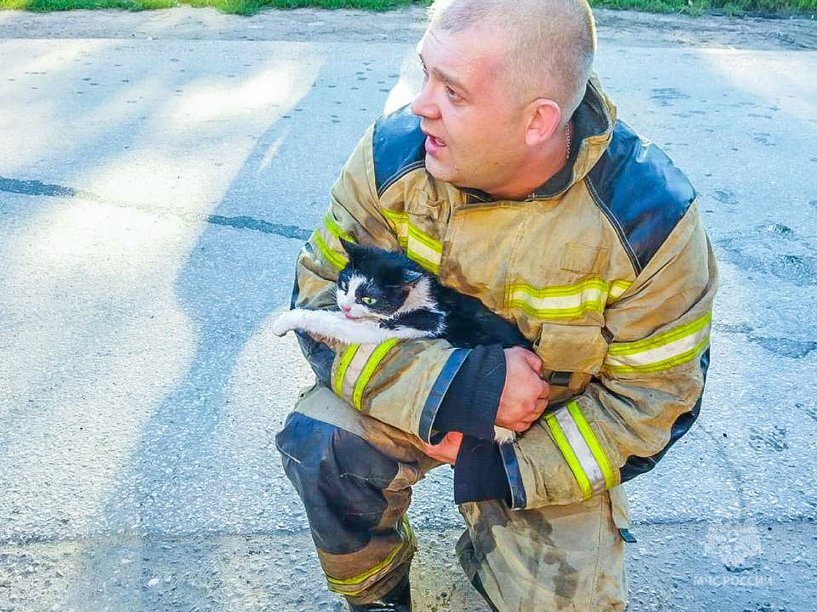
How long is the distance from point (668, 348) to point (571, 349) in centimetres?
20

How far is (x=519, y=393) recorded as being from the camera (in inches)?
68.7

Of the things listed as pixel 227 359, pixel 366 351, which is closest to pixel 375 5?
pixel 227 359

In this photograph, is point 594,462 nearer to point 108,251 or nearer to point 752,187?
point 108,251

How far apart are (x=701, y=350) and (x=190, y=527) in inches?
52.9

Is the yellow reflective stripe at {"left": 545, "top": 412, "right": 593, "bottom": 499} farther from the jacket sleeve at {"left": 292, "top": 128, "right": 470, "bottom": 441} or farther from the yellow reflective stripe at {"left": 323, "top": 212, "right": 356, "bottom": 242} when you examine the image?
the yellow reflective stripe at {"left": 323, "top": 212, "right": 356, "bottom": 242}

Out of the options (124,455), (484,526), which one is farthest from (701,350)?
(124,455)

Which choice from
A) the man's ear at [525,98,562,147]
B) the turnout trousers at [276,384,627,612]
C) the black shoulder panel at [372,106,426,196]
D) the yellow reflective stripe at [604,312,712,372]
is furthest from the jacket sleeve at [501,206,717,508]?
the black shoulder panel at [372,106,426,196]

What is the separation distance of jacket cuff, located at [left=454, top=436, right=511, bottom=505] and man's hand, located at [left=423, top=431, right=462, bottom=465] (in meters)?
0.03

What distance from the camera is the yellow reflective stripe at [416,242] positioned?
189 cm

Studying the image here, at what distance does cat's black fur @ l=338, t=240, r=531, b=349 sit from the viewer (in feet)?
6.01

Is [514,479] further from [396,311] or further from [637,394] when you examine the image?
[396,311]

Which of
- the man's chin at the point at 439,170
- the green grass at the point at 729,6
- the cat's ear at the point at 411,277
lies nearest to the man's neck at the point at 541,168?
the man's chin at the point at 439,170

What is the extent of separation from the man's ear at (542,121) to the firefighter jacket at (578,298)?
8 cm

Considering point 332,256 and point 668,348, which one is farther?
point 332,256
